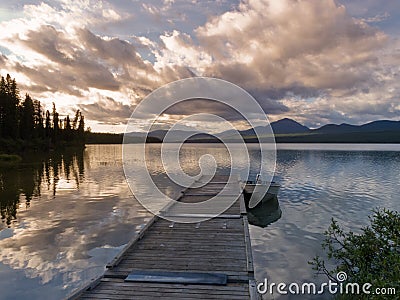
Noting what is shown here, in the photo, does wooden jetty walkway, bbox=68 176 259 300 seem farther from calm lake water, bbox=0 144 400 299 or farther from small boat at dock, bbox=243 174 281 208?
small boat at dock, bbox=243 174 281 208

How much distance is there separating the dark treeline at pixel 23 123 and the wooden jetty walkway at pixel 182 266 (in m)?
66.8

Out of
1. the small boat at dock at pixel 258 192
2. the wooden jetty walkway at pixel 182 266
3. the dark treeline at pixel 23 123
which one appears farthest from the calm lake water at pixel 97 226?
the dark treeline at pixel 23 123

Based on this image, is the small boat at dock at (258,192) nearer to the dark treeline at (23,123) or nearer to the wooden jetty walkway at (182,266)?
the wooden jetty walkway at (182,266)

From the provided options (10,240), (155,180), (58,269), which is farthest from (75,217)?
(155,180)

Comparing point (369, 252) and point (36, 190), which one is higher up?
point (369, 252)

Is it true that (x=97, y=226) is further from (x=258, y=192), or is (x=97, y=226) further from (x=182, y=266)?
(x=258, y=192)

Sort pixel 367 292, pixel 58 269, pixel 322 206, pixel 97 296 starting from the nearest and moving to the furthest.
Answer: pixel 367 292
pixel 97 296
pixel 58 269
pixel 322 206

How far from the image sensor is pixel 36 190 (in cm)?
2730

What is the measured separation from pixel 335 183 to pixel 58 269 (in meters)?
29.8

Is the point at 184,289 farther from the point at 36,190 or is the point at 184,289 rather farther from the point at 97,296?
the point at 36,190

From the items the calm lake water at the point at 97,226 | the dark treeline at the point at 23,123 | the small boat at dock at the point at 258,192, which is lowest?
the calm lake water at the point at 97,226

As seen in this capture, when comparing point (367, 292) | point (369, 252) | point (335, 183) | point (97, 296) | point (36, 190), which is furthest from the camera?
point (335, 183)

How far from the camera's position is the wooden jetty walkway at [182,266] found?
23.1 ft

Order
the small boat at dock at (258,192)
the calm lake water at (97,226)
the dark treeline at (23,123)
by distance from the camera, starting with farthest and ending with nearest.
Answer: the dark treeline at (23,123) < the small boat at dock at (258,192) < the calm lake water at (97,226)
